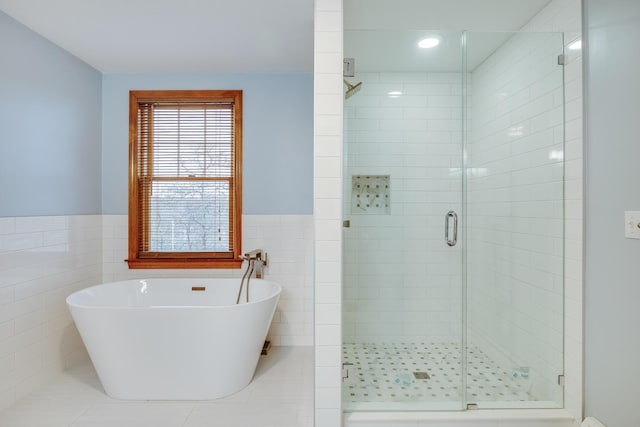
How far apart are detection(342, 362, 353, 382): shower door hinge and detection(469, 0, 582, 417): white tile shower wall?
0.79 metres

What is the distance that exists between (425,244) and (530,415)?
1.10 meters

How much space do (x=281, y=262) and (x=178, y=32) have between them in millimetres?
2029

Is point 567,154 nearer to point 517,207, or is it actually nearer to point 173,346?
point 517,207

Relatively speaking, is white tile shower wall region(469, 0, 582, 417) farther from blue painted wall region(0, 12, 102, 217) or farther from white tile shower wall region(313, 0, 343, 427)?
blue painted wall region(0, 12, 102, 217)

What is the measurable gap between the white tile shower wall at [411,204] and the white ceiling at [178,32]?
91 centimetres

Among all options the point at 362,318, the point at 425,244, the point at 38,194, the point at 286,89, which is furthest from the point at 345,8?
the point at 38,194

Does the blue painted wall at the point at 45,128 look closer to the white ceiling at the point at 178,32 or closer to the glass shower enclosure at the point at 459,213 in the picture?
the white ceiling at the point at 178,32

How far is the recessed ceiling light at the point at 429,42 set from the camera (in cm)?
218

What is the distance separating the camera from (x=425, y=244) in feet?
7.47

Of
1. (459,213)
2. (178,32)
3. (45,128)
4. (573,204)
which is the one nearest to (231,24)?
(178,32)

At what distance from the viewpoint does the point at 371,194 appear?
→ 2203 millimetres

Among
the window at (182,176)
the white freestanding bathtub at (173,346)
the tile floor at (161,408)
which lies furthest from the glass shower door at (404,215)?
the window at (182,176)

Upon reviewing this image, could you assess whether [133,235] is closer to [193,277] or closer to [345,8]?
[193,277]

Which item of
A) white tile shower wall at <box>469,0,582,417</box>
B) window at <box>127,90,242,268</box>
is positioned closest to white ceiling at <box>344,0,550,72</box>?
white tile shower wall at <box>469,0,582,417</box>
